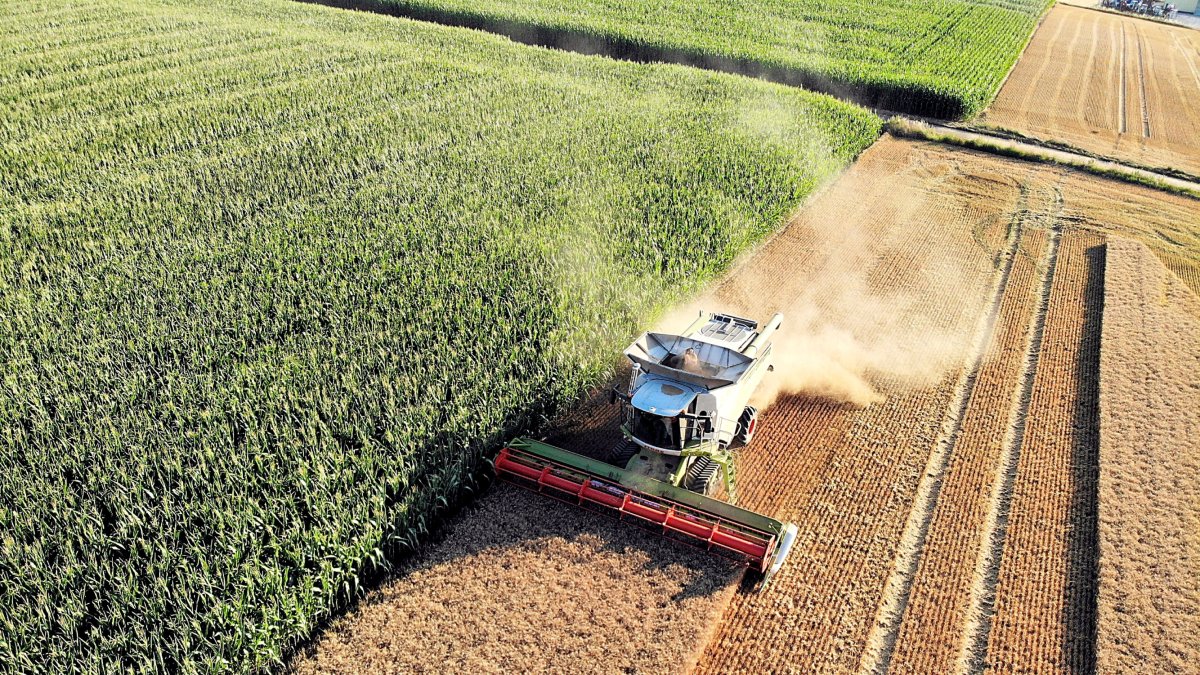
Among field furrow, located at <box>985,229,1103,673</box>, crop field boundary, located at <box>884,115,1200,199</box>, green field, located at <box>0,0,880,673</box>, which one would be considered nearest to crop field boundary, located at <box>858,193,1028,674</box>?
field furrow, located at <box>985,229,1103,673</box>

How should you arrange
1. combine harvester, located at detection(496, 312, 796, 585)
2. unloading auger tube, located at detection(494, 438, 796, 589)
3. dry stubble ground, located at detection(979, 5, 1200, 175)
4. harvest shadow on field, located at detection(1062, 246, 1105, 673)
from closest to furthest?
1. harvest shadow on field, located at detection(1062, 246, 1105, 673)
2. unloading auger tube, located at detection(494, 438, 796, 589)
3. combine harvester, located at detection(496, 312, 796, 585)
4. dry stubble ground, located at detection(979, 5, 1200, 175)

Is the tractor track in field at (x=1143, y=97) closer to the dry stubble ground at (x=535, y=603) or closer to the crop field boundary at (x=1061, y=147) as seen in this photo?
the crop field boundary at (x=1061, y=147)

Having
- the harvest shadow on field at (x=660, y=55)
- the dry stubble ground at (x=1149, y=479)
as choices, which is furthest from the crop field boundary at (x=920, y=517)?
the harvest shadow on field at (x=660, y=55)

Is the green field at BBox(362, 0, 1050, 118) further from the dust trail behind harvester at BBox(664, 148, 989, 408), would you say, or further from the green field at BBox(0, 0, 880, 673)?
the dust trail behind harvester at BBox(664, 148, 989, 408)

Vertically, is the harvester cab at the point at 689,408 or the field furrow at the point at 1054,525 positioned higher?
the harvester cab at the point at 689,408

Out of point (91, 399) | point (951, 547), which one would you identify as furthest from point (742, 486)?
point (91, 399)

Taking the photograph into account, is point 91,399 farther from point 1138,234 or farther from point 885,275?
point 1138,234
